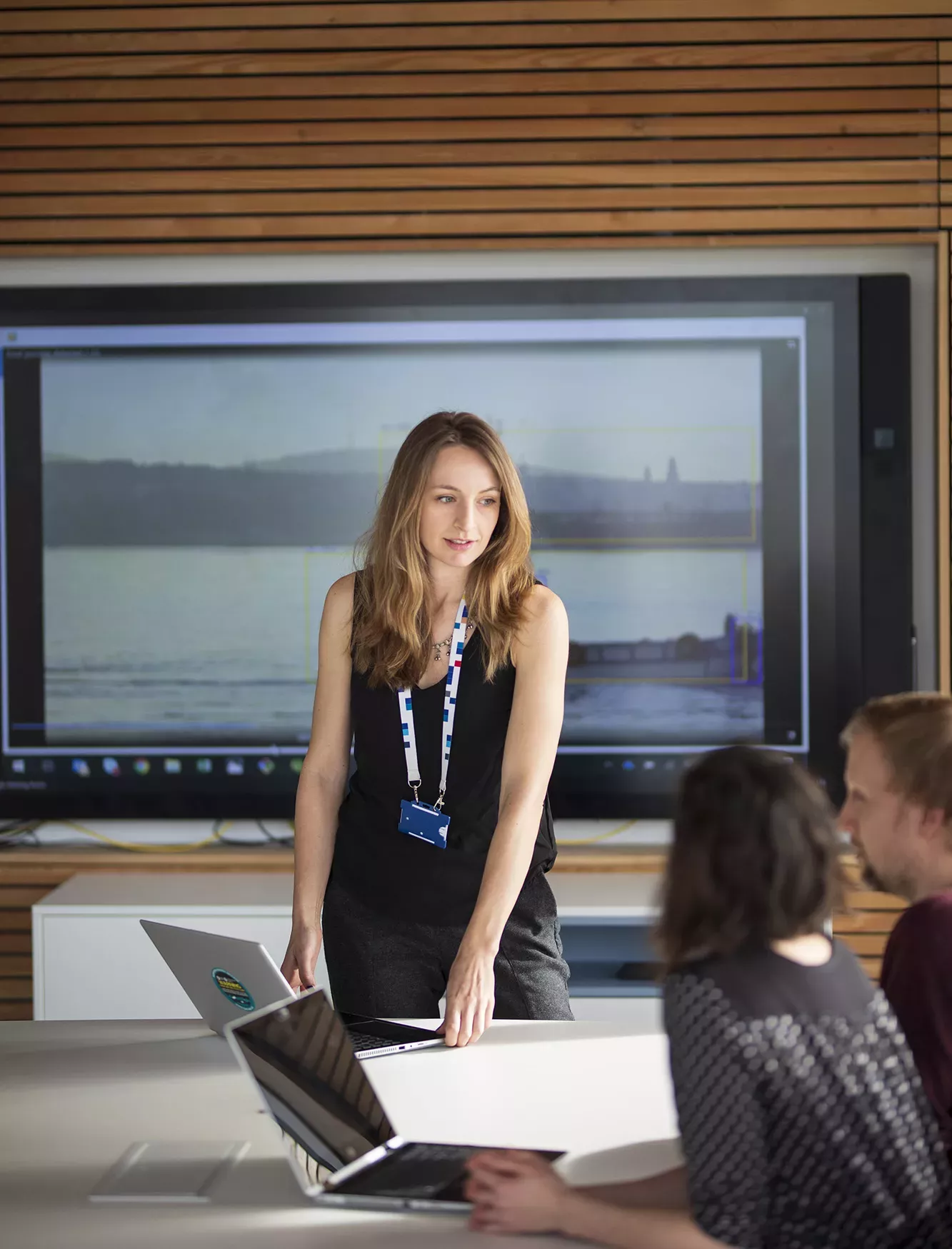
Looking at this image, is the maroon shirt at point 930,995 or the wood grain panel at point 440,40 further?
the wood grain panel at point 440,40

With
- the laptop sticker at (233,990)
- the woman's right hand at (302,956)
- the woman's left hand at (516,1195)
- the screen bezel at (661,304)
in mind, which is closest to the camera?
the woman's left hand at (516,1195)

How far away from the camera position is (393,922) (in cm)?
226

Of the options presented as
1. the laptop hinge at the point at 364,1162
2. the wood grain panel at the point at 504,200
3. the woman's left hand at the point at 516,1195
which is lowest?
the laptop hinge at the point at 364,1162

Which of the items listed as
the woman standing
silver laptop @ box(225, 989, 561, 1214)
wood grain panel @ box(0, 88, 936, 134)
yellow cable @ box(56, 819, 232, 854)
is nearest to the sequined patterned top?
silver laptop @ box(225, 989, 561, 1214)

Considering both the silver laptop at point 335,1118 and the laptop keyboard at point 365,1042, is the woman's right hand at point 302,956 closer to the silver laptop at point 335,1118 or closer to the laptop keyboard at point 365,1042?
the laptop keyboard at point 365,1042

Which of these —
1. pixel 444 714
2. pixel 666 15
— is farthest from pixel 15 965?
pixel 666 15

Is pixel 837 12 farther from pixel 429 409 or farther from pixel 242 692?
pixel 242 692

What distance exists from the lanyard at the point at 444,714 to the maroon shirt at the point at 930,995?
1073 mm

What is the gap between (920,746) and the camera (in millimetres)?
1488

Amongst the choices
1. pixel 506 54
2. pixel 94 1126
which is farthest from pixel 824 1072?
pixel 506 54

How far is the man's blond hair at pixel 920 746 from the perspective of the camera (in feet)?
4.83

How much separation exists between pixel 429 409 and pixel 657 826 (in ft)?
4.93

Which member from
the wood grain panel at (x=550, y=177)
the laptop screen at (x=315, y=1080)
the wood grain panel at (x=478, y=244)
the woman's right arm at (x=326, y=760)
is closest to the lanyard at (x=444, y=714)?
the woman's right arm at (x=326, y=760)

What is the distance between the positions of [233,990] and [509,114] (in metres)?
2.90
